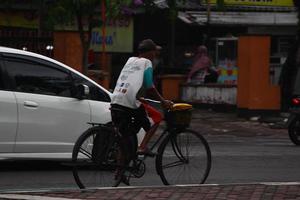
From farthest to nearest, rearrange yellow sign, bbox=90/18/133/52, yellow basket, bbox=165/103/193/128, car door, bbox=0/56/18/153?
1. yellow sign, bbox=90/18/133/52
2. car door, bbox=0/56/18/153
3. yellow basket, bbox=165/103/193/128

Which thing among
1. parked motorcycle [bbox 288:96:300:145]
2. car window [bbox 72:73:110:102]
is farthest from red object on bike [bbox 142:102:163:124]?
parked motorcycle [bbox 288:96:300:145]

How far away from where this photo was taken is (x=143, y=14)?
86.4 ft

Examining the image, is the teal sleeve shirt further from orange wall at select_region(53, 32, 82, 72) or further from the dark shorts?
orange wall at select_region(53, 32, 82, 72)

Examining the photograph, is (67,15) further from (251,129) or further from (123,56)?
(123,56)

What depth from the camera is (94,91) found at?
1063 centimetres

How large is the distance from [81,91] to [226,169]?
8.24ft

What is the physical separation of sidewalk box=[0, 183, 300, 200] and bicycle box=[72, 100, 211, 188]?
0.53 m

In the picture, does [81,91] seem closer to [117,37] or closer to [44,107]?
[44,107]

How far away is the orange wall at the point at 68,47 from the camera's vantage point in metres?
19.3

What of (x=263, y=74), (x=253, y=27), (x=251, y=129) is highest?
(x=253, y=27)

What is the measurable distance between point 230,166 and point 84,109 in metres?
2.55

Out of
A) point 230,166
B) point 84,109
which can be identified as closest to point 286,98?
point 230,166

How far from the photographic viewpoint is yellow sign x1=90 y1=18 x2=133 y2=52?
81.6 feet

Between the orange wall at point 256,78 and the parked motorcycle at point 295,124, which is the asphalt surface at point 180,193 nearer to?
the parked motorcycle at point 295,124
